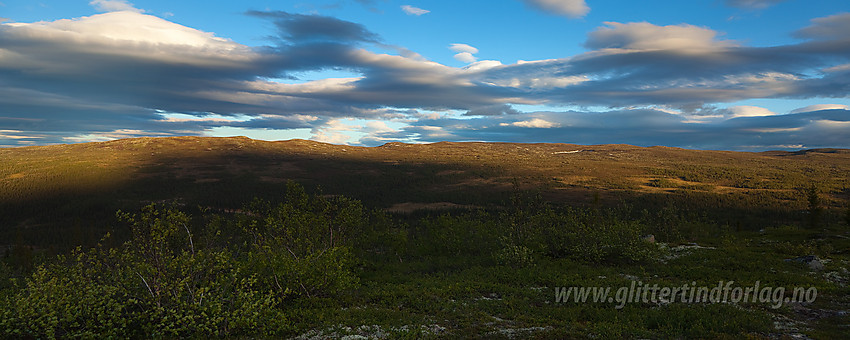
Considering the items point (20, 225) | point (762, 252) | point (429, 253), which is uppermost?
point (762, 252)

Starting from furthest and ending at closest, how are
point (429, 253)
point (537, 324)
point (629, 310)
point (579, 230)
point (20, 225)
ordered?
point (20, 225) < point (429, 253) < point (579, 230) < point (629, 310) < point (537, 324)

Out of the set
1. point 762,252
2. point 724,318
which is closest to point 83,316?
point 724,318

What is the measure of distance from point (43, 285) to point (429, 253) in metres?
36.9

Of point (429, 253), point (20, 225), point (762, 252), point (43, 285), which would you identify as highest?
point (43, 285)

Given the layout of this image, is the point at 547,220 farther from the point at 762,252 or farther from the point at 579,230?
the point at 762,252

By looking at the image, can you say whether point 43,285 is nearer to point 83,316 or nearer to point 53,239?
point 83,316

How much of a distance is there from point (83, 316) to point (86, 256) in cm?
307

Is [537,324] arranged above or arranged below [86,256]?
below

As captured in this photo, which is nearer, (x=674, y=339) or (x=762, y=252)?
(x=674, y=339)

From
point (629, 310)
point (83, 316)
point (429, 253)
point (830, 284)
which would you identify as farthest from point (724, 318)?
point (429, 253)

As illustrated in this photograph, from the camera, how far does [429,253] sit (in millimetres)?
48500

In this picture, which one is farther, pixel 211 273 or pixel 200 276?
pixel 211 273

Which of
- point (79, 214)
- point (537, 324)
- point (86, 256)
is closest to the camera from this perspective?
point (86, 256)

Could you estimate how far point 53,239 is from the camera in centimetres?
15662
